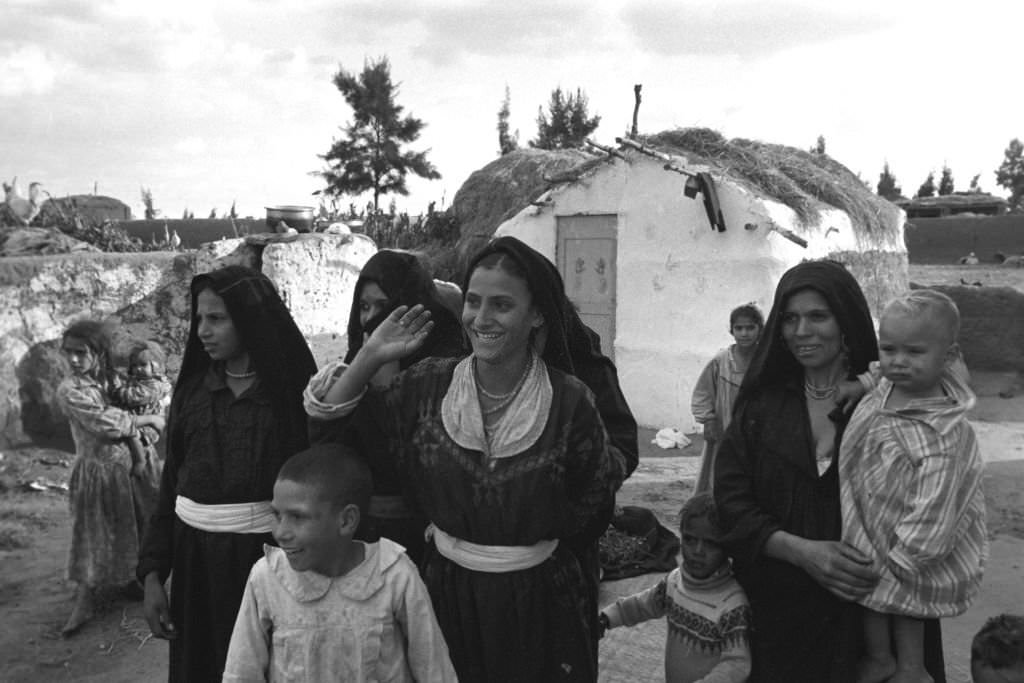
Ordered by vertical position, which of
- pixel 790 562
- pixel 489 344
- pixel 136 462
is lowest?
pixel 136 462

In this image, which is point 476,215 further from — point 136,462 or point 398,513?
point 398,513

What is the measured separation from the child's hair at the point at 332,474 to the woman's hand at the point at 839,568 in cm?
107

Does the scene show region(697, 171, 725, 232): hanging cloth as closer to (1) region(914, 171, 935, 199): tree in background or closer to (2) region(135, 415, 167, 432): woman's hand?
(2) region(135, 415, 167, 432): woman's hand

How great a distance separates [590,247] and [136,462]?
6.22 metres

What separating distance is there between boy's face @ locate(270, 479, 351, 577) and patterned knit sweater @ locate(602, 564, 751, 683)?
0.96 m

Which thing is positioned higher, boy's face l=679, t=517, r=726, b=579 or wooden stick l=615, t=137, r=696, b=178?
wooden stick l=615, t=137, r=696, b=178

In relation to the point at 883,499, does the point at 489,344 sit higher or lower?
higher

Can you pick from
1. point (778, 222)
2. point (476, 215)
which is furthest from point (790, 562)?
point (476, 215)

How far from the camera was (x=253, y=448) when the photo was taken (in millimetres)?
2264

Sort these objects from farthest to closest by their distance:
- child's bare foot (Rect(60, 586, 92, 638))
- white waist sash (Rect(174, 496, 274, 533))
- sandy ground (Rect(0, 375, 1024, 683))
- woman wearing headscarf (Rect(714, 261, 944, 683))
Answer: child's bare foot (Rect(60, 586, 92, 638)) → sandy ground (Rect(0, 375, 1024, 683)) → white waist sash (Rect(174, 496, 274, 533)) → woman wearing headscarf (Rect(714, 261, 944, 683))

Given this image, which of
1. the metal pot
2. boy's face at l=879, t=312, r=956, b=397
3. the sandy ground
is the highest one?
the metal pot

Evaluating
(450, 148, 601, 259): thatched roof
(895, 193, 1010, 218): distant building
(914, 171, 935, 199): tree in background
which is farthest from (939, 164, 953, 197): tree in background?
(450, 148, 601, 259): thatched roof

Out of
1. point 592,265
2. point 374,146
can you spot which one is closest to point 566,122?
point 374,146

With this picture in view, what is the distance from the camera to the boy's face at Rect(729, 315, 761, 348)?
4570 mm
